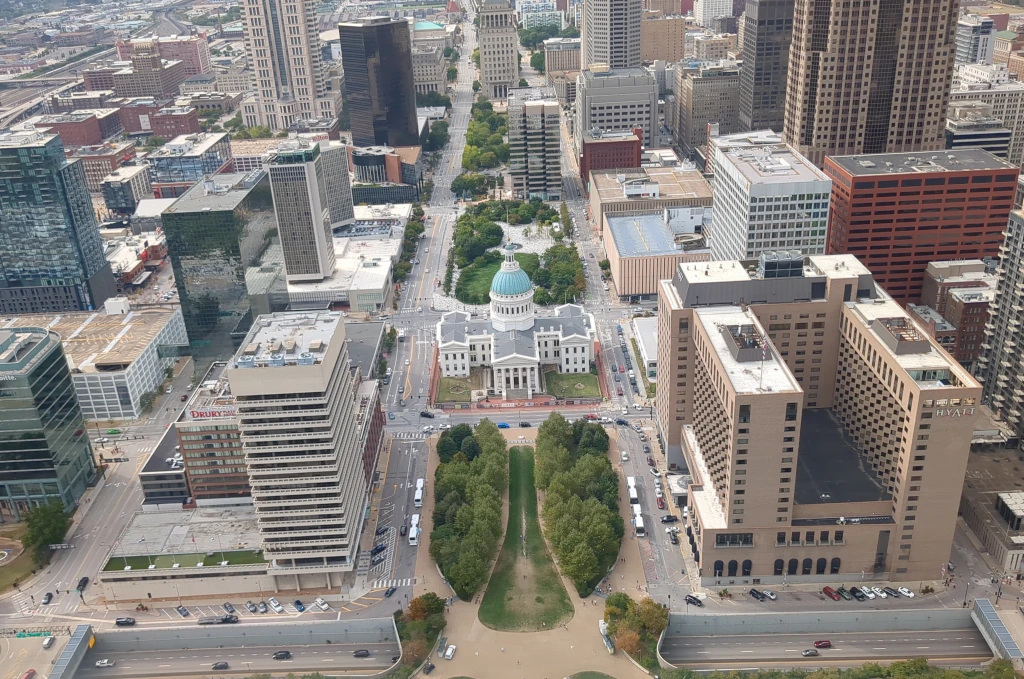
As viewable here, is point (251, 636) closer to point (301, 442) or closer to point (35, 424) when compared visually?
Answer: point (301, 442)

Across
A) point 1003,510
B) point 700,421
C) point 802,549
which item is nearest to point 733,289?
point 700,421

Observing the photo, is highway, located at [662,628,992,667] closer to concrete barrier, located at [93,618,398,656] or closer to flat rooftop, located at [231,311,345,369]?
concrete barrier, located at [93,618,398,656]

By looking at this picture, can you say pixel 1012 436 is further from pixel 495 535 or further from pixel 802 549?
pixel 495 535

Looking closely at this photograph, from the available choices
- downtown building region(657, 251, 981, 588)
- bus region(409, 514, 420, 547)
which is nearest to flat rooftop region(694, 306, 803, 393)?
downtown building region(657, 251, 981, 588)

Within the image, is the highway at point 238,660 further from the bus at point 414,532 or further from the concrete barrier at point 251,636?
the bus at point 414,532

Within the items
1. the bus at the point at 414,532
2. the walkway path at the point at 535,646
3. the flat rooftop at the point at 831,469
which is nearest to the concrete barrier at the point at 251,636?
the walkway path at the point at 535,646

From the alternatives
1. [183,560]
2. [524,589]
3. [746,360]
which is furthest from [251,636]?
[746,360]

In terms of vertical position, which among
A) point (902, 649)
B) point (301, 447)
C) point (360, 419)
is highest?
point (301, 447)
